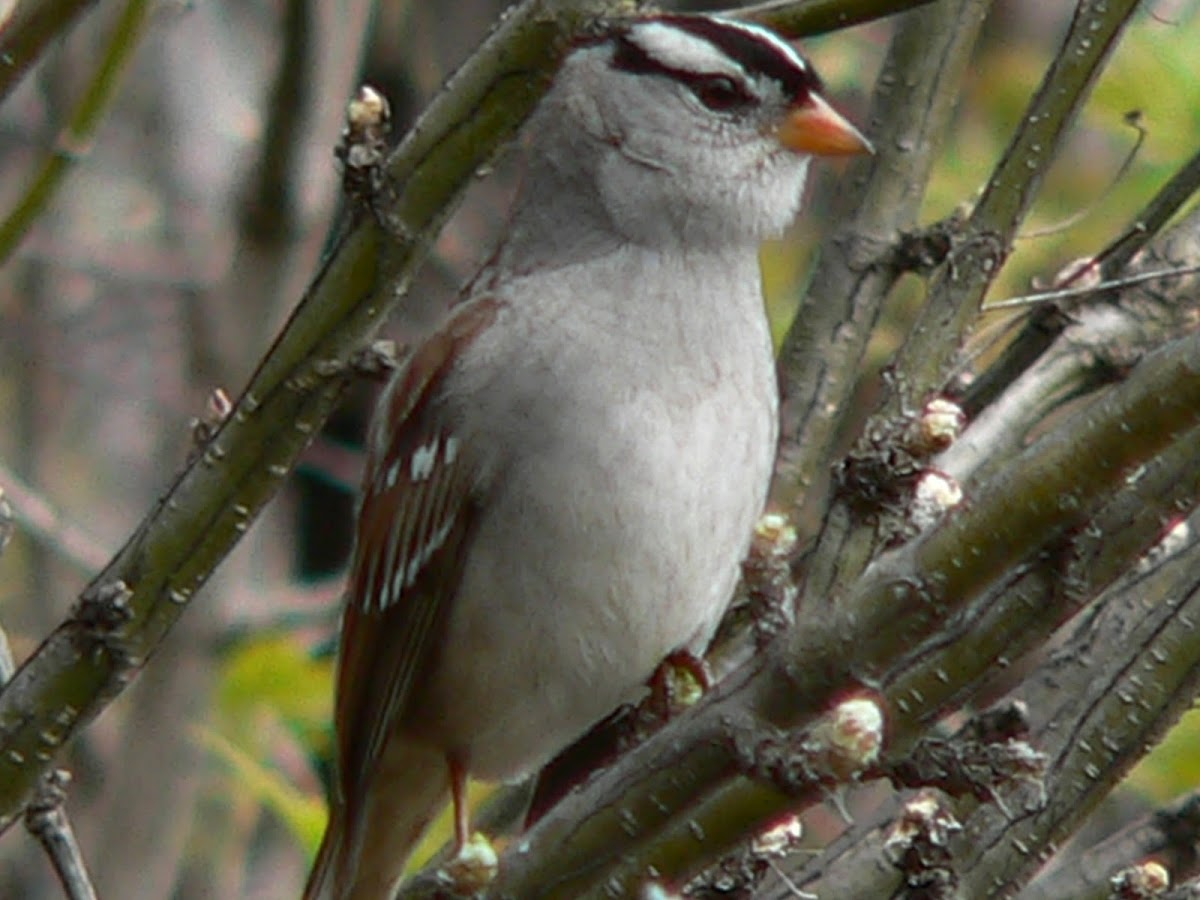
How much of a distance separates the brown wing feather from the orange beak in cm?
47

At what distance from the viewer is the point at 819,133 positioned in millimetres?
2820

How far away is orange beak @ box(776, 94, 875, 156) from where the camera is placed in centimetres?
274

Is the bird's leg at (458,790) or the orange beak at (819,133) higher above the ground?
the orange beak at (819,133)

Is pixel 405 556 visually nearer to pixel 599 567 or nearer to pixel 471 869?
pixel 599 567

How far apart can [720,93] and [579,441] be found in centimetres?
58

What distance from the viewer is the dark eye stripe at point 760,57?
284 cm

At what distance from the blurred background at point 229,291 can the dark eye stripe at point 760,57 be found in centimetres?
18

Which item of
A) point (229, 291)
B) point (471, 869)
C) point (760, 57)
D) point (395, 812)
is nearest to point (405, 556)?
point (395, 812)

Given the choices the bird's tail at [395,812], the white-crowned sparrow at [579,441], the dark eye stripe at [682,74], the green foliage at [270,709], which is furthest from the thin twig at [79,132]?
the green foliage at [270,709]

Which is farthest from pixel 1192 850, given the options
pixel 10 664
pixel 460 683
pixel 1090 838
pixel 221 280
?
pixel 1090 838

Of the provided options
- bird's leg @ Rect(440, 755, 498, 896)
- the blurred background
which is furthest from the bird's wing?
bird's leg @ Rect(440, 755, 498, 896)

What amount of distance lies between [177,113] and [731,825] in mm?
4572

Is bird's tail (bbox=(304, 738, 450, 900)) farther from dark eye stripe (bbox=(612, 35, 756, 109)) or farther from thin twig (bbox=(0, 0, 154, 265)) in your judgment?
dark eye stripe (bbox=(612, 35, 756, 109))

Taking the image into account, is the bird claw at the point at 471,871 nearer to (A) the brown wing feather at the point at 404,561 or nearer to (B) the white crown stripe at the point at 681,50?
(A) the brown wing feather at the point at 404,561
